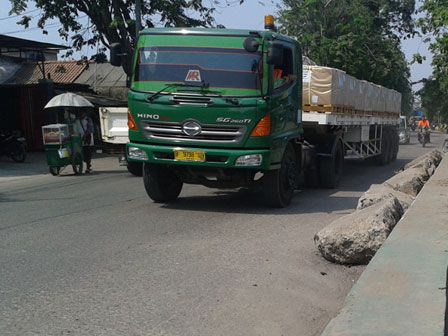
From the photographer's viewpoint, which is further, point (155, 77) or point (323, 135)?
point (323, 135)

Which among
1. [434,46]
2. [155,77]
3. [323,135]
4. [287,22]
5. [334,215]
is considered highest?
[287,22]

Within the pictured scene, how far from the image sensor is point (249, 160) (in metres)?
7.92

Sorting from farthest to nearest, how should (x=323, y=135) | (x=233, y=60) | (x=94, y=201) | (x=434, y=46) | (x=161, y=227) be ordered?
(x=434, y=46) → (x=323, y=135) → (x=94, y=201) → (x=233, y=60) → (x=161, y=227)

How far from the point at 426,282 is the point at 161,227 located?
422 cm

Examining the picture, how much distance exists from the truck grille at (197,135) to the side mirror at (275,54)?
3.27 feet

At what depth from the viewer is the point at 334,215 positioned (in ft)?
27.3

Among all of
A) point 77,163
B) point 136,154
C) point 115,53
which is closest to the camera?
point 136,154

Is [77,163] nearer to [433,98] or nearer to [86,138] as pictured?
[86,138]

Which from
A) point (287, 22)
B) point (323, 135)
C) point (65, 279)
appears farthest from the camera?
point (287, 22)

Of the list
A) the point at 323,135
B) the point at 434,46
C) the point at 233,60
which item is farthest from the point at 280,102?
the point at 434,46

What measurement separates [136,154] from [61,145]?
21.2ft

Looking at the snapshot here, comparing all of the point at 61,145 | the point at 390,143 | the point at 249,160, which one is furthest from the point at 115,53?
the point at 390,143

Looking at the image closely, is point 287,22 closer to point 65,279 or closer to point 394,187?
point 394,187

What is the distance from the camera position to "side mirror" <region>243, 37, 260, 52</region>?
7914 millimetres
